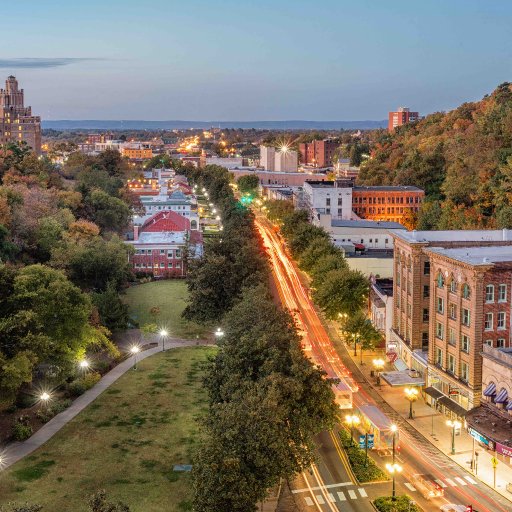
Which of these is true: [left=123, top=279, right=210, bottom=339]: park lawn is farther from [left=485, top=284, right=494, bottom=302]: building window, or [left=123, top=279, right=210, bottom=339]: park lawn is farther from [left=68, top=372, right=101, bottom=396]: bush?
[left=485, top=284, right=494, bottom=302]: building window

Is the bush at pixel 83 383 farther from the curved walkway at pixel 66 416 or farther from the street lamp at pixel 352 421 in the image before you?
the street lamp at pixel 352 421

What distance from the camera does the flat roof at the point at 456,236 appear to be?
57344 mm

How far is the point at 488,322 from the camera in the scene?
4591 centimetres

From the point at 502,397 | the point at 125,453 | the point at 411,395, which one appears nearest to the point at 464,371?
the point at 411,395

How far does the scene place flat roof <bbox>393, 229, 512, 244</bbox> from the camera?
5734cm

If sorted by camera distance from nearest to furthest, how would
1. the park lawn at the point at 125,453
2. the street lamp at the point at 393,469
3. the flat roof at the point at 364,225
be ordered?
the street lamp at the point at 393,469 → the park lawn at the point at 125,453 → the flat roof at the point at 364,225

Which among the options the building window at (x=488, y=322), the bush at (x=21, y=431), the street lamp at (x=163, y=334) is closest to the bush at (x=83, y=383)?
the bush at (x=21, y=431)

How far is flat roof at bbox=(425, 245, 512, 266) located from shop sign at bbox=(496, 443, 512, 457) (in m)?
11.8

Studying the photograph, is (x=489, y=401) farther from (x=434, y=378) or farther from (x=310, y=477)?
(x=310, y=477)

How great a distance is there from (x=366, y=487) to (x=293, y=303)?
4268 cm

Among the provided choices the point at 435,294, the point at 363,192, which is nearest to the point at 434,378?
the point at 435,294

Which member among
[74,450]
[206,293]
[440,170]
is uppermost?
[440,170]

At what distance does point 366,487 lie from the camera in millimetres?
37062

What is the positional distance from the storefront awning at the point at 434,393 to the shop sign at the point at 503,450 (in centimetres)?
883
